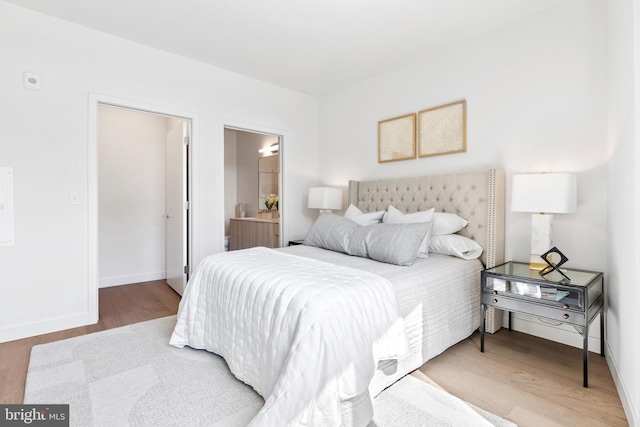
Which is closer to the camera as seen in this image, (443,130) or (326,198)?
(443,130)

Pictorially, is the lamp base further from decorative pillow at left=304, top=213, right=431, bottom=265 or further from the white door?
the white door

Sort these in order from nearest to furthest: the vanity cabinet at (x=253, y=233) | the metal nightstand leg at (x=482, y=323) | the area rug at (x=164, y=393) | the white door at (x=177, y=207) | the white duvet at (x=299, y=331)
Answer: the white duvet at (x=299, y=331), the area rug at (x=164, y=393), the metal nightstand leg at (x=482, y=323), the white door at (x=177, y=207), the vanity cabinet at (x=253, y=233)

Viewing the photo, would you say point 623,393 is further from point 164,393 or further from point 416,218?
point 164,393

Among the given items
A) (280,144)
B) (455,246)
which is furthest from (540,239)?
(280,144)

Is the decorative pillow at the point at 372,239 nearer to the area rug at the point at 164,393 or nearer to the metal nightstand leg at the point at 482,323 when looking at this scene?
the metal nightstand leg at the point at 482,323

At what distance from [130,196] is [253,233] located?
5.79 feet

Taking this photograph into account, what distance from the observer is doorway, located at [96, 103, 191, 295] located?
405 cm

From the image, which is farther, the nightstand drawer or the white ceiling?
the white ceiling

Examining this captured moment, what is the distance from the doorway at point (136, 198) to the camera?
4.05m

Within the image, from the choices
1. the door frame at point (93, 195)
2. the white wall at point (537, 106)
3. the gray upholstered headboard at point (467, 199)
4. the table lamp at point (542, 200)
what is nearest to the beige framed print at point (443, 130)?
the white wall at point (537, 106)

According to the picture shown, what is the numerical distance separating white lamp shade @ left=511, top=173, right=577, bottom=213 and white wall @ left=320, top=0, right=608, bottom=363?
1.11 feet

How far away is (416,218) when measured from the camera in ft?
9.35

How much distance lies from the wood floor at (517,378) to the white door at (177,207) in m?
0.95

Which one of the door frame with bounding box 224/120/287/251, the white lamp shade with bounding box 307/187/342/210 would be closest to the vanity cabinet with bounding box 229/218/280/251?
the door frame with bounding box 224/120/287/251
